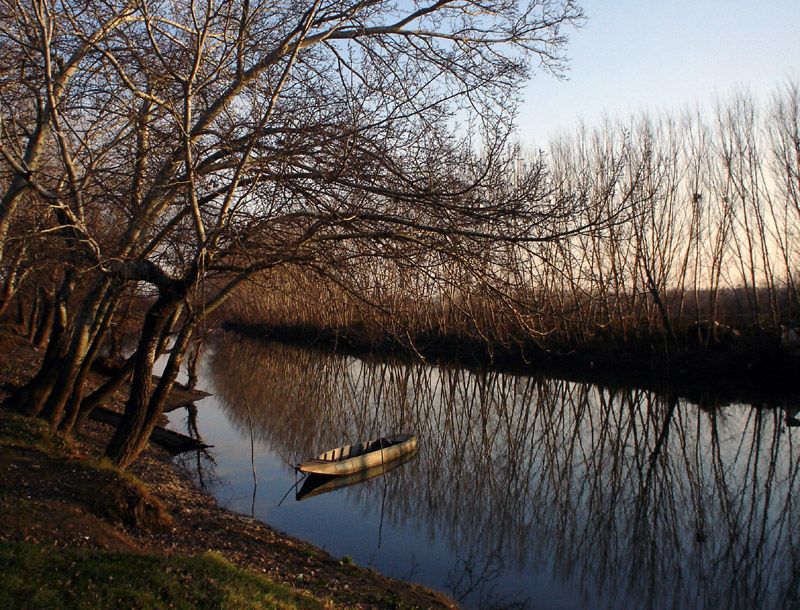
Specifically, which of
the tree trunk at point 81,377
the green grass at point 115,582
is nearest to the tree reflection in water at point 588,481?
the green grass at point 115,582

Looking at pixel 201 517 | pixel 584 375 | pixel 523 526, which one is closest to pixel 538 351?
pixel 584 375

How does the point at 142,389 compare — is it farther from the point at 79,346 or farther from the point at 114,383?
the point at 114,383

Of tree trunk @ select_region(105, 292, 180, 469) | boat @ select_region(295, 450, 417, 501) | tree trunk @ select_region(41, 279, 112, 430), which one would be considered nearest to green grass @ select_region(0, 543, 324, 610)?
tree trunk @ select_region(105, 292, 180, 469)

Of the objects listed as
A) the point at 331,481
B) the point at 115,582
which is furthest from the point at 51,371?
the point at 115,582

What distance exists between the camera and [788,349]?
22875 millimetres

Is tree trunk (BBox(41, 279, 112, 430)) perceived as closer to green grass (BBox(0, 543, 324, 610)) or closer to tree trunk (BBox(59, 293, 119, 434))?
tree trunk (BBox(59, 293, 119, 434))

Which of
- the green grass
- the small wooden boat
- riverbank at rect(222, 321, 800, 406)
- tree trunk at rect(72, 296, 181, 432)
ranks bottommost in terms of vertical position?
the small wooden boat

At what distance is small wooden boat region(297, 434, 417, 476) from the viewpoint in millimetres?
12125

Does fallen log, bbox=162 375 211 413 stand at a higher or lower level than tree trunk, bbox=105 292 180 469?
lower

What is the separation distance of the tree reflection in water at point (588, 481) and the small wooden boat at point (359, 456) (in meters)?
0.41

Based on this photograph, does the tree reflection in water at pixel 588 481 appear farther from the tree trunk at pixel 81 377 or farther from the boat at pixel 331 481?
the tree trunk at pixel 81 377

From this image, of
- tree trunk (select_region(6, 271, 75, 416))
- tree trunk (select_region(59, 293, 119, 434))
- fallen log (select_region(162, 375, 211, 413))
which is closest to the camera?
tree trunk (select_region(59, 293, 119, 434))

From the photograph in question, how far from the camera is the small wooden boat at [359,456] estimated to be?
12125 mm

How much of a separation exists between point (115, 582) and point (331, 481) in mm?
8653
